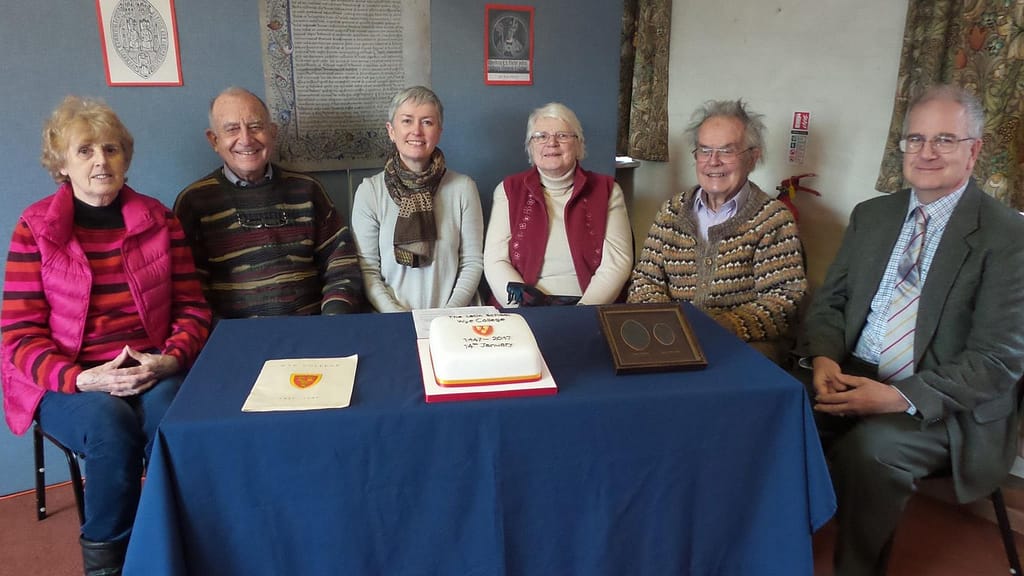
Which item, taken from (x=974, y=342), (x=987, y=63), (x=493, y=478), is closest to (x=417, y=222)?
(x=493, y=478)

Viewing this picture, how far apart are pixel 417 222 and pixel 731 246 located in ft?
3.35

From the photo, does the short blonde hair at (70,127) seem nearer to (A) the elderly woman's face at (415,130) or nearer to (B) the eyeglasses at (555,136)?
(A) the elderly woman's face at (415,130)

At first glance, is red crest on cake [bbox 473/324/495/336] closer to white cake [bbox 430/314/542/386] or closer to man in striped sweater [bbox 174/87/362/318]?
white cake [bbox 430/314/542/386]

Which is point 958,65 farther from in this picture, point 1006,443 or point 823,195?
point 1006,443

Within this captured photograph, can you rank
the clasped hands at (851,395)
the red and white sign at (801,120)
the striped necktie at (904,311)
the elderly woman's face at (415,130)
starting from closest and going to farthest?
1. the clasped hands at (851,395)
2. the striped necktie at (904,311)
3. the elderly woman's face at (415,130)
4. the red and white sign at (801,120)

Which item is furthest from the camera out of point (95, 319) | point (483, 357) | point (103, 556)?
point (95, 319)

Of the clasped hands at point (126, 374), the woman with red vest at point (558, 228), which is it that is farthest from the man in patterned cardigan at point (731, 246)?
the clasped hands at point (126, 374)

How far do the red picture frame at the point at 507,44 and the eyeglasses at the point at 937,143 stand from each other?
1.41m

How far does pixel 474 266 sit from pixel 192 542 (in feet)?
4.77

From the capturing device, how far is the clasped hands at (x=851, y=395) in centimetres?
169

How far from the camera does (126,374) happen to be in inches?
67.3

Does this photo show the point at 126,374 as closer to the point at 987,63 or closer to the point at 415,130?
the point at 415,130

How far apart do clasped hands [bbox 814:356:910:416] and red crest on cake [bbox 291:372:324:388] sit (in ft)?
4.24

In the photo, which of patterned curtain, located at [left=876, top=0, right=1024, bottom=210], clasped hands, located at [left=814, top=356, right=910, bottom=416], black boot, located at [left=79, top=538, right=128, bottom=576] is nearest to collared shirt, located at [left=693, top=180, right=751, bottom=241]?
clasped hands, located at [left=814, top=356, right=910, bottom=416]
